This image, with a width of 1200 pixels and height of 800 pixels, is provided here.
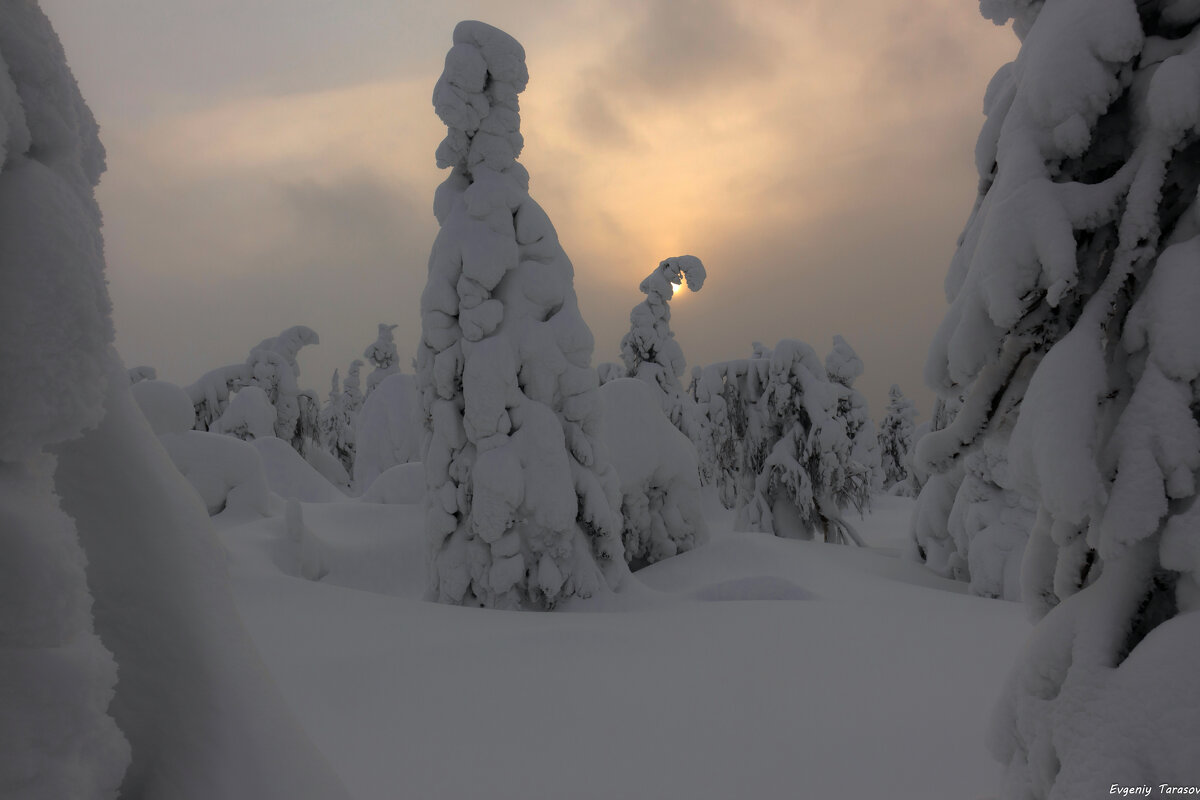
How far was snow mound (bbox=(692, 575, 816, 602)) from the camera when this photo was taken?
7.32 meters

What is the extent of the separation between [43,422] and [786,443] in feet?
52.9

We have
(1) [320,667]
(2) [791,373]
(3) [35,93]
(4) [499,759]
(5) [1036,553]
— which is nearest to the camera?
(3) [35,93]

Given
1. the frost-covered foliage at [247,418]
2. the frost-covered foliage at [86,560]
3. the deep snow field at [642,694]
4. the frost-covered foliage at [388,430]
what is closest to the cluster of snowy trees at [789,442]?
the frost-covered foliage at [388,430]

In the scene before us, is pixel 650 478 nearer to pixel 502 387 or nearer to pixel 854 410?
pixel 502 387

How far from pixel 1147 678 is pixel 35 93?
286 centimetres

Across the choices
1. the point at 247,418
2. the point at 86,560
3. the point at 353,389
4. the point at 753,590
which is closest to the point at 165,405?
the point at 753,590

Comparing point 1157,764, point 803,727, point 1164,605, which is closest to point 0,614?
point 1157,764

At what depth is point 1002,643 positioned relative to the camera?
495 centimetres

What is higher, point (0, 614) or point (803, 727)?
point (0, 614)

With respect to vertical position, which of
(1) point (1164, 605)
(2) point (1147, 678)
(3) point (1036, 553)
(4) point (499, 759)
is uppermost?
(3) point (1036, 553)

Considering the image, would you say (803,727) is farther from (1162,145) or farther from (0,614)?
(0,614)

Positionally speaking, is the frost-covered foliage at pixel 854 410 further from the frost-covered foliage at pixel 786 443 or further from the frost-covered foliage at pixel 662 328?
the frost-covered foliage at pixel 662 328

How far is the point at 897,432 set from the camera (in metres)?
37.5

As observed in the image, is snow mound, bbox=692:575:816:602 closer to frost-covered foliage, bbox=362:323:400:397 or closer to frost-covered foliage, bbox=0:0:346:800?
frost-covered foliage, bbox=0:0:346:800
